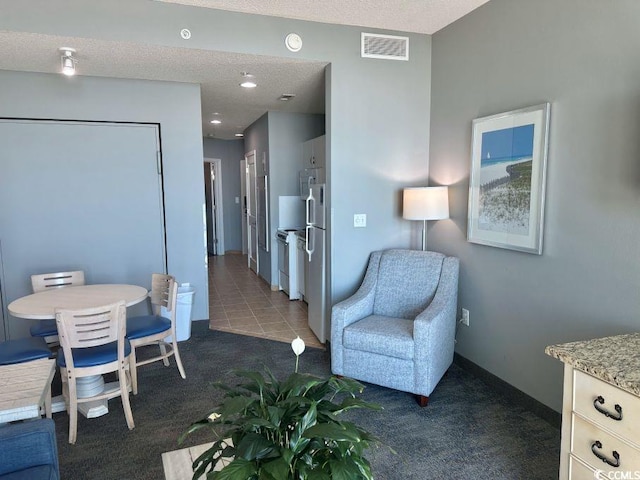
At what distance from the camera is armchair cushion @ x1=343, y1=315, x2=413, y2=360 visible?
9.42 feet

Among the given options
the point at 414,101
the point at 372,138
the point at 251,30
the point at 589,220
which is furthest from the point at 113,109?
the point at 589,220

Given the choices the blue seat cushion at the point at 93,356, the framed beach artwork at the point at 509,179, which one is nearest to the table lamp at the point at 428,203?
the framed beach artwork at the point at 509,179

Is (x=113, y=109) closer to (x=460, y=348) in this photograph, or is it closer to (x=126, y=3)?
(x=126, y=3)

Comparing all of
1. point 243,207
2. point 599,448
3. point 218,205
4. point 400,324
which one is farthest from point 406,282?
point 218,205

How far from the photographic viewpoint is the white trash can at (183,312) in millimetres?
4078

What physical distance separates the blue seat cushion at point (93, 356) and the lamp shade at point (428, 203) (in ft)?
7.71

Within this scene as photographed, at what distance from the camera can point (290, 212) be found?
20.0 ft

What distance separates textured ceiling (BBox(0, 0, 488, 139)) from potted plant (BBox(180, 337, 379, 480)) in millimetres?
2742

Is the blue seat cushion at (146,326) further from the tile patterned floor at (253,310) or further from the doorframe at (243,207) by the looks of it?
the doorframe at (243,207)

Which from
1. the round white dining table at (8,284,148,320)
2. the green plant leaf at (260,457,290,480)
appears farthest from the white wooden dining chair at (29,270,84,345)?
the green plant leaf at (260,457,290,480)

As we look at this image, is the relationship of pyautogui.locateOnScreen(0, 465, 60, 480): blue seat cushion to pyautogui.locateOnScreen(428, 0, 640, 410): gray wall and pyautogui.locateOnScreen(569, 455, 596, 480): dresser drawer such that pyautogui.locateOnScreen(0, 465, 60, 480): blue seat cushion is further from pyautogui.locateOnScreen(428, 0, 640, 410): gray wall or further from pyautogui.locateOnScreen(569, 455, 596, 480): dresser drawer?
pyautogui.locateOnScreen(428, 0, 640, 410): gray wall

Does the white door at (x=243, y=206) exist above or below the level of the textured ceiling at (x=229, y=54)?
below

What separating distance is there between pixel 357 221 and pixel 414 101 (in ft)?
3.89

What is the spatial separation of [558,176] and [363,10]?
1.85 m
